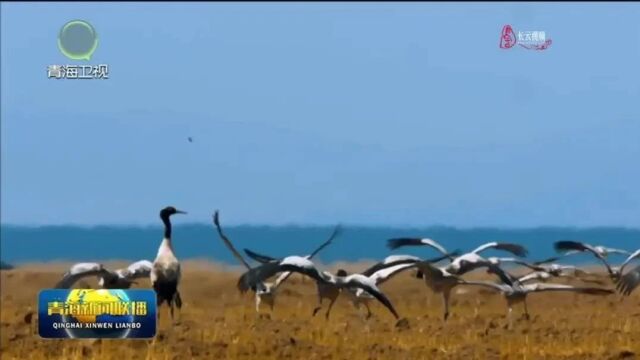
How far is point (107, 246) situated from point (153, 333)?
230 inches

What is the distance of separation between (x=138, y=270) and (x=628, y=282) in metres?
5.02

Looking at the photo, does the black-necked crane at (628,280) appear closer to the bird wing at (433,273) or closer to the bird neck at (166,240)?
the bird wing at (433,273)

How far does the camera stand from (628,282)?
13977mm

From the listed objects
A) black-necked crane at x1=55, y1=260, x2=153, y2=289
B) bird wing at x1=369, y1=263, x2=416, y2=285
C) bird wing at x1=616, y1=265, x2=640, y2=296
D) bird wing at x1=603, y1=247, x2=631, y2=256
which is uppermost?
bird wing at x1=603, y1=247, x2=631, y2=256

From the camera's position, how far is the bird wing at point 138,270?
1372 centimetres

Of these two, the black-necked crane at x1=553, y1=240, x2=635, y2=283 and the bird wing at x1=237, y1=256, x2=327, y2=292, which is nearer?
the bird wing at x1=237, y1=256, x2=327, y2=292

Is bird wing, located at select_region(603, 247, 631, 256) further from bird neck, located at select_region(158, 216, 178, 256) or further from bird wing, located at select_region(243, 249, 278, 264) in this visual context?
bird neck, located at select_region(158, 216, 178, 256)

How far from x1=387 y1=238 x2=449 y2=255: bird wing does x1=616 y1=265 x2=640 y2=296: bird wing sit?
1.84 m

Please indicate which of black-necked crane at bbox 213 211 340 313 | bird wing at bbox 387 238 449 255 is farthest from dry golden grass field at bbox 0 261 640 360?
bird wing at bbox 387 238 449 255

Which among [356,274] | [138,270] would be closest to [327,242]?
[356,274]

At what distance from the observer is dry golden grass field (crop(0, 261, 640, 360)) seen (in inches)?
439

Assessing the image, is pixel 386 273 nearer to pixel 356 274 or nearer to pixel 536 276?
pixel 356 274

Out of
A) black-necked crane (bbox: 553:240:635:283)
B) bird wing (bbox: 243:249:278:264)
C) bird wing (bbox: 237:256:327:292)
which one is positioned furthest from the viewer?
black-necked crane (bbox: 553:240:635:283)

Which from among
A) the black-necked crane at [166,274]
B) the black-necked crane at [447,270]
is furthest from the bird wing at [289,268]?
the black-necked crane at [447,270]
